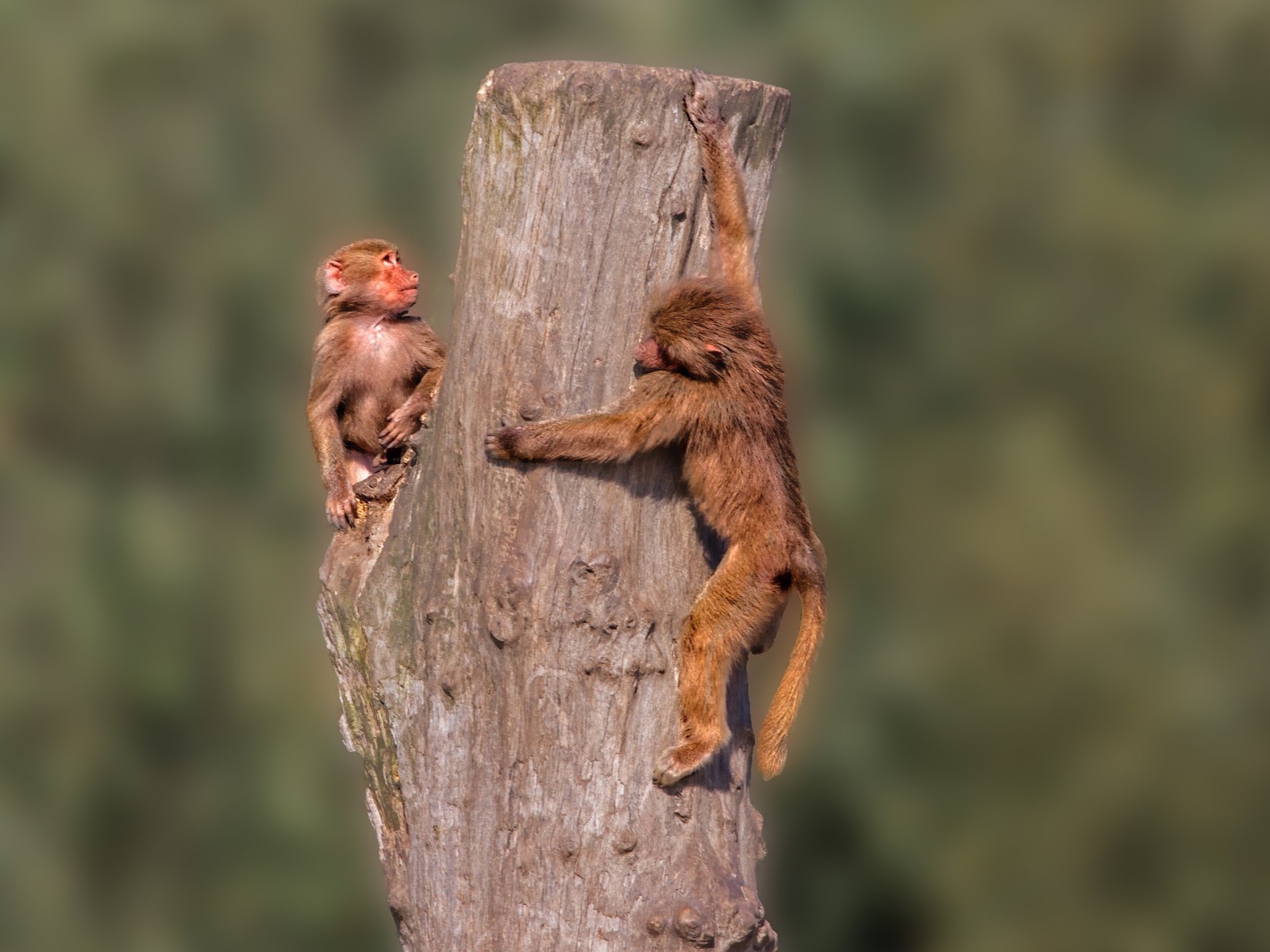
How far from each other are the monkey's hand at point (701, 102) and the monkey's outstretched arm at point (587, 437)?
0.84 metres

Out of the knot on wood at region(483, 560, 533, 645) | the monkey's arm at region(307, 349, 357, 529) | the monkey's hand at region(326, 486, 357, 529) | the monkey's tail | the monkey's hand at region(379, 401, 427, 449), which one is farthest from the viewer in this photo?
the monkey's arm at region(307, 349, 357, 529)

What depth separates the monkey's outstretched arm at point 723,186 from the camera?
16.1ft

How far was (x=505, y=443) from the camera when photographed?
489 cm

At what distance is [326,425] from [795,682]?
2084 mm

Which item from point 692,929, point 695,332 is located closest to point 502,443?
point 695,332

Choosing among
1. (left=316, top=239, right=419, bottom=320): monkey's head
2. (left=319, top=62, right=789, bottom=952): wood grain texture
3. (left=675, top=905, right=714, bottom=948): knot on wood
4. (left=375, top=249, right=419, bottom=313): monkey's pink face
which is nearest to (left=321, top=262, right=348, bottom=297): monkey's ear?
(left=316, top=239, right=419, bottom=320): monkey's head

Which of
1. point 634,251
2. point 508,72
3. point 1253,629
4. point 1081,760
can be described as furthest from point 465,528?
point 1253,629

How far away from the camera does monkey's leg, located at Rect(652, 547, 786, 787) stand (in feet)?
16.3

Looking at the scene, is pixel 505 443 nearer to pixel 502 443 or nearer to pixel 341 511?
pixel 502 443

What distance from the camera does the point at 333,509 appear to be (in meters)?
5.74

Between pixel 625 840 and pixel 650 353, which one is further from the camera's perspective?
pixel 650 353

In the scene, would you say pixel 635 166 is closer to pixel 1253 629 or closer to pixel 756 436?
pixel 756 436

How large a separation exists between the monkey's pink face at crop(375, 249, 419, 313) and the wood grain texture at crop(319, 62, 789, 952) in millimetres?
1305

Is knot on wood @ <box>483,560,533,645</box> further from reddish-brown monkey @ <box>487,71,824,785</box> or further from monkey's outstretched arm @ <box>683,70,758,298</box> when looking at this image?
monkey's outstretched arm @ <box>683,70,758,298</box>
